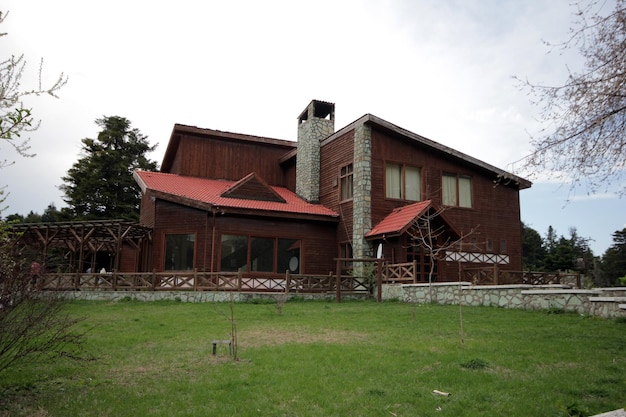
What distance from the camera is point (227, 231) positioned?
20469 mm

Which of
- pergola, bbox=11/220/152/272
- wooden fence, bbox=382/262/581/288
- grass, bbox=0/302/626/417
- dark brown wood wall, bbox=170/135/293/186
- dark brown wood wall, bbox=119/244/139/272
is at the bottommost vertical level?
grass, bbox=0/302/626/417

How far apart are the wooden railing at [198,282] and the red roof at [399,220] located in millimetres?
1944

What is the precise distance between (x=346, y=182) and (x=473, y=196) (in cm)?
576

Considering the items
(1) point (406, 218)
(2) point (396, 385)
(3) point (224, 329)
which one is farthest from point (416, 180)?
(2) point (396, 385)

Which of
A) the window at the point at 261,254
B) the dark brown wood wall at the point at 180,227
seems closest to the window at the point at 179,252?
the dark brown wood wall at the point at 180,227

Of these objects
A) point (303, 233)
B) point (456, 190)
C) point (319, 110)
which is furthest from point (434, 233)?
point (319, 110)

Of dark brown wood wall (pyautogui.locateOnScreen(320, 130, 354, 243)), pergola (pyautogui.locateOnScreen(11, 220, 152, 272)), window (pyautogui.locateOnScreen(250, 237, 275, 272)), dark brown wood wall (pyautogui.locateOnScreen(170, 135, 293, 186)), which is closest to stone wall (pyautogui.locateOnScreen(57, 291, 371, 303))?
pergola (pyautogui.locateOnScreen(11, 220, 152, 272))

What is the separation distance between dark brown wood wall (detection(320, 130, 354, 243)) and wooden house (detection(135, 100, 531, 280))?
0.15 feet

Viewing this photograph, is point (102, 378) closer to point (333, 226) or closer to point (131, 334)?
point (131, 334)

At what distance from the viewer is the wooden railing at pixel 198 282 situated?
1869 cm

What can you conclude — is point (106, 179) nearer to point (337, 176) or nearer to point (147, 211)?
point (147, 211)

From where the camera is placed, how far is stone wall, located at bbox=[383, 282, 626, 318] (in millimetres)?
11648

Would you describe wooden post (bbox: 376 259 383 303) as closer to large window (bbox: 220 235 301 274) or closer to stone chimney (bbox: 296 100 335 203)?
large window (bbox: 220 235 301 274)

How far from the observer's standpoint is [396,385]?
6523 mm
